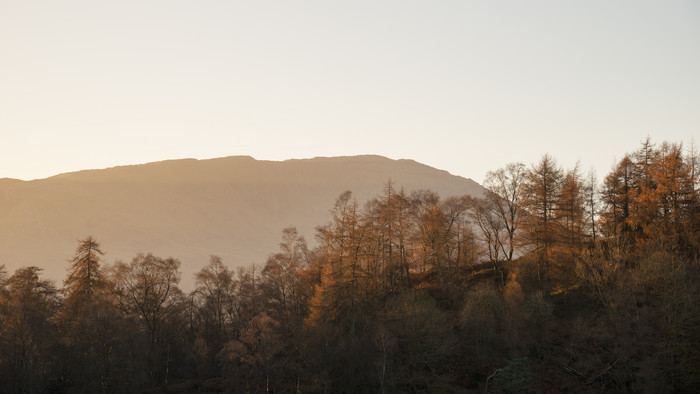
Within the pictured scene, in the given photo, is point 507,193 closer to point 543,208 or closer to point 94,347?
point 543,208

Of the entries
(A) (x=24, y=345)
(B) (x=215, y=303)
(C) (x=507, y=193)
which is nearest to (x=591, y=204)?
(C) (x=507, y=193)

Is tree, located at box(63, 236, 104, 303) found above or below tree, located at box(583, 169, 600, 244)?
below

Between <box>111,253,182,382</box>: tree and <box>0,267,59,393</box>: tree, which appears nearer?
<box>0,267,59,393</box>: tree

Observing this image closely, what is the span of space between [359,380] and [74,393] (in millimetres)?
27526

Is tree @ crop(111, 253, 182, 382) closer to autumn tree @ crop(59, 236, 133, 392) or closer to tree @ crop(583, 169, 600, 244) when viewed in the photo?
autumn tree @ crop(59, 236, 133, 392)

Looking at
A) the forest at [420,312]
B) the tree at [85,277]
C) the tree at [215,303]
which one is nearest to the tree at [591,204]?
the forest at [420,312]

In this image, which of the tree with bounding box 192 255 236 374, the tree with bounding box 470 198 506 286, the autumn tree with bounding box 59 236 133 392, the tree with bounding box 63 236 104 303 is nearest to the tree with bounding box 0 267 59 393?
the autumn tree with bounding box 59 236 133 392

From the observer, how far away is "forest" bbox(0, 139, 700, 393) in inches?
1732

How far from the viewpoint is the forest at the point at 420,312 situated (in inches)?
1732

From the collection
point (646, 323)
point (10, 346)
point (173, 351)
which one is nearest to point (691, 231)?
point (646, 323)

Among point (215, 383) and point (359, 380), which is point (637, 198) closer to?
point (359, 380)

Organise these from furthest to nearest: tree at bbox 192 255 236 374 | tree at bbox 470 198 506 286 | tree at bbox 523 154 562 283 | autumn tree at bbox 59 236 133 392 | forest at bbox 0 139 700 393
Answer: tree at bbox 470 198 506 286 < tree at bbox 192 255 236 374 < tree at bbox 523 154 562 283 < autumn tree at bbox 59 236 133 392 < forest at bbox 0 139 700 393

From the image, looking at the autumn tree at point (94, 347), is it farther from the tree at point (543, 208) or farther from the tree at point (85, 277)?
the tree at point (543, 208)

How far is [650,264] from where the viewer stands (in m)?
43.9
